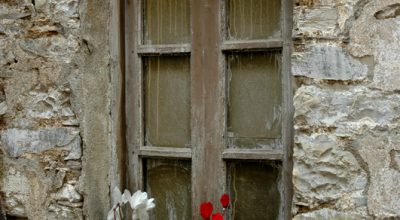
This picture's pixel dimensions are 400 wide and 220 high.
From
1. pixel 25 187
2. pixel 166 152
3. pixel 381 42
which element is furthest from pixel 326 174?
pixel 25 187

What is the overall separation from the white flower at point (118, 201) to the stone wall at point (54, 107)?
0.31ft

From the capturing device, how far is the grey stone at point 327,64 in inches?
80.3

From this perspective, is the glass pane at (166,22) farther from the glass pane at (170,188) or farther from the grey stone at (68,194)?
the grey stone at (68,194)

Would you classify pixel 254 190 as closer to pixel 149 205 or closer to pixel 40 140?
pixel 149 205

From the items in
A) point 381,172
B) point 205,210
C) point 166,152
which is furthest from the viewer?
point 166,152

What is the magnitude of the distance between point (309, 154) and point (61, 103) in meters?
1.08

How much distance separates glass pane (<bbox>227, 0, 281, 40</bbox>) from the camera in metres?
2.41

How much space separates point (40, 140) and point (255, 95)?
933 mm

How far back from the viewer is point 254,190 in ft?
8.02

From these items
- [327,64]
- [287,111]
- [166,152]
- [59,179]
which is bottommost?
[59,179]

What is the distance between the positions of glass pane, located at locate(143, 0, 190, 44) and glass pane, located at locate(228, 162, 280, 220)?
599mm

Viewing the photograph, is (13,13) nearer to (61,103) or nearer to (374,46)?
(61,103)

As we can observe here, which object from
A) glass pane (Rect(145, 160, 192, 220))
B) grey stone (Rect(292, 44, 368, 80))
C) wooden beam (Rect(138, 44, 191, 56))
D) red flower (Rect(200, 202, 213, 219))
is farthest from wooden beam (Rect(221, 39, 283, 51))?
red flower (Rect(200, 202, 213, 219))

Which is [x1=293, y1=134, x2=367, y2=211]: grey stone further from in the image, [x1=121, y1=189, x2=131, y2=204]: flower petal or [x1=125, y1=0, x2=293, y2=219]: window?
[x1=121, y1=189, x2=131, y2=204]: flower petal
